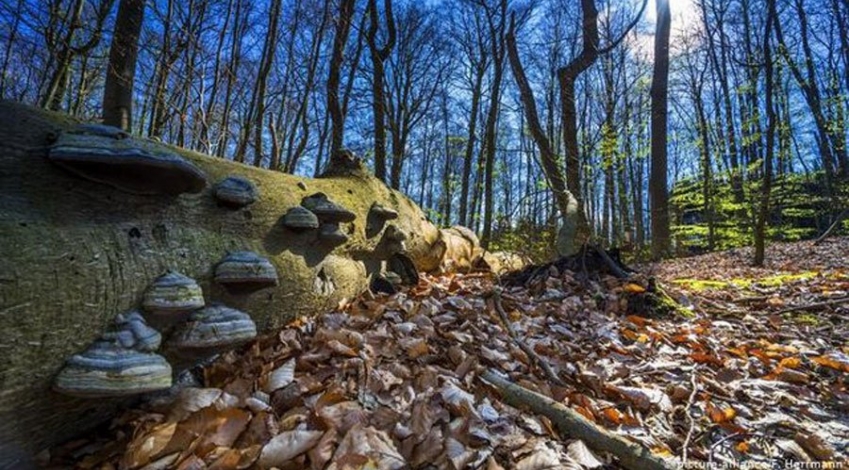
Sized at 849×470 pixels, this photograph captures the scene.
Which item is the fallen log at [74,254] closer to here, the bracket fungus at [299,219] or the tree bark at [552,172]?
the bracket fungus at [299,219]

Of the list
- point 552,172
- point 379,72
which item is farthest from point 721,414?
point 379,72

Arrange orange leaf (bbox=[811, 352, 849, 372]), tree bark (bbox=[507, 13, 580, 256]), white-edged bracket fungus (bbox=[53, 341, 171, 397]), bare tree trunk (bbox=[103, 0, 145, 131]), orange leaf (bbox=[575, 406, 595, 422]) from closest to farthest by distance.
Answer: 1. white-edged bracket fungus (bbox=[53, 341, 171, 397])
2. orange leaf (bbox=[575, 406, 595, 422])
3. orange leaf (bbox=[811, 352, 849, 372])
4. bare tree trunk (bbox=[103, 0, 145, 131])
5. tree bark (bbox=[507, 13, 580, 256])

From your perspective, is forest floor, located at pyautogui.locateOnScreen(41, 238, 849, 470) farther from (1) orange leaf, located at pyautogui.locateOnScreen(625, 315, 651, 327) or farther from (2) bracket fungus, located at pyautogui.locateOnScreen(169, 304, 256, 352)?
(2) bracket fungus, located at pyautogui.locateOnScreen(169, 304, 256, 352)

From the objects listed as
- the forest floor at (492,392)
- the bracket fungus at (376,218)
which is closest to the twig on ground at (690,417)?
the forest floor at (492,392)

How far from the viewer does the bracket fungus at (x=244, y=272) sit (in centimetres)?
193

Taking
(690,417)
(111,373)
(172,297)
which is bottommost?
(690,417)

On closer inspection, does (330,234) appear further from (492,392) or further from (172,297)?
(492,392)

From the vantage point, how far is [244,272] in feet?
6.41

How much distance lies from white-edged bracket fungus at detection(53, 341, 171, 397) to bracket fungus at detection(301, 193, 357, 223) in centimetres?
140

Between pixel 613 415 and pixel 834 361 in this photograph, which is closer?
pixel 613 415

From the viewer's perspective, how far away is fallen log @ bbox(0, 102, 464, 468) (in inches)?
50.6

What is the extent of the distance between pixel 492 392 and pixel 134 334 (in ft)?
5.35

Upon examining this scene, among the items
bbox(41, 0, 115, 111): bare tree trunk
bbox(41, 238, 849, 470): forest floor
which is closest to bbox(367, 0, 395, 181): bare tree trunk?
bbox(41, 0, 115, 111): bare tree trunk

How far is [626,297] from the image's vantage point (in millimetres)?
3549
